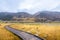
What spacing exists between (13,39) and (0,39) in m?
2.34

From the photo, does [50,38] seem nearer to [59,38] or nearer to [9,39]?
[59,38]

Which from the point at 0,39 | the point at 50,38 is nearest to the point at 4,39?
the point at 0,39

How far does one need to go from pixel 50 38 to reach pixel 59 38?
1645 mm

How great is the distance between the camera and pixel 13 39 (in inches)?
2009

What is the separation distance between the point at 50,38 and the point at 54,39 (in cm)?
145

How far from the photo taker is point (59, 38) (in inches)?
2008

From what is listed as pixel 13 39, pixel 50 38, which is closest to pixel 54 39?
pixel 50 38

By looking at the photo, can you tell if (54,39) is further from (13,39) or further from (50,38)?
(13,39)

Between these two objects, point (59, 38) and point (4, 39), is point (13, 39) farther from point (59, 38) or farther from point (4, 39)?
point (59, 38)

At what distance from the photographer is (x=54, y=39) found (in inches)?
1950

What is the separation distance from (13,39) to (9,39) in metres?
0.82

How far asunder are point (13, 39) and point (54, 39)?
24.4ft

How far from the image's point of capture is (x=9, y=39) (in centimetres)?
5059

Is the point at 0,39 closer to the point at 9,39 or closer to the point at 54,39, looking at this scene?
the point at 9,39
